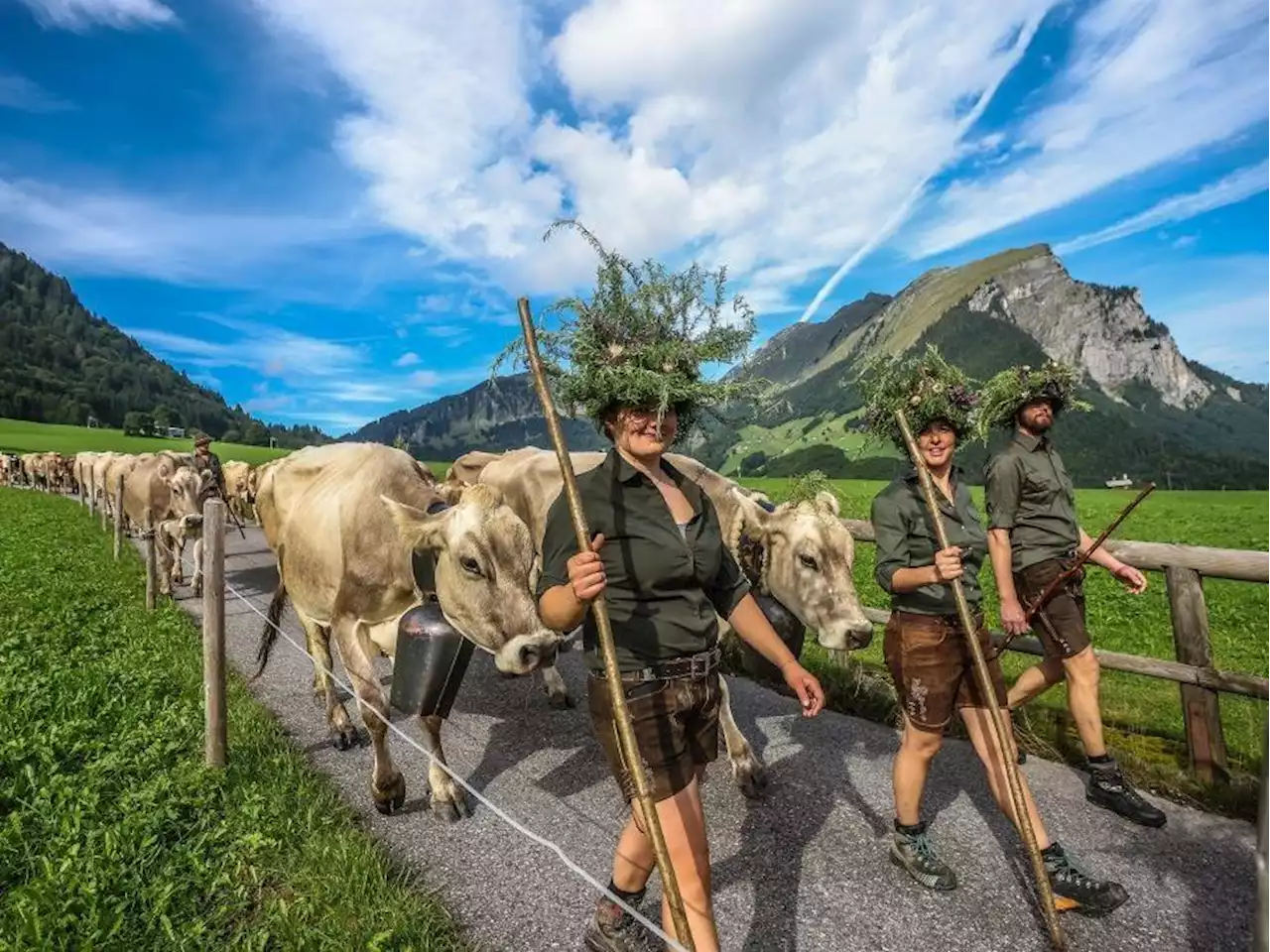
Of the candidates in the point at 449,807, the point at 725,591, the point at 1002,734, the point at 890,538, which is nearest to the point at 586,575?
the point at 725,591

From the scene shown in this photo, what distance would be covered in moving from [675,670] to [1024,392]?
322cm

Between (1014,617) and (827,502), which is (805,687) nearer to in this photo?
(1014,617)

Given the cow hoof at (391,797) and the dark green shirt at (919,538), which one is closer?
the dark green shirt at (919,538)

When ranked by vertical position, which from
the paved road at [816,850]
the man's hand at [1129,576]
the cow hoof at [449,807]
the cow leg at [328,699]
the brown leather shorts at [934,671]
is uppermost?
the man's hand at [1129,576]

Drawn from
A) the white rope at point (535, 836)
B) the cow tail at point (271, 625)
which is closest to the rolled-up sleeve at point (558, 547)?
the white rope at point (535, 836)

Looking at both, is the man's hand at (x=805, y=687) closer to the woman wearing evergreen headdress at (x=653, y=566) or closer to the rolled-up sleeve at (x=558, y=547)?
the woman wearing evergreen headdress at (x=653, y=566)

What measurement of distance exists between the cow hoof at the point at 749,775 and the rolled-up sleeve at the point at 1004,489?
2.17 m

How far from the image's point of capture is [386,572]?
485 cm

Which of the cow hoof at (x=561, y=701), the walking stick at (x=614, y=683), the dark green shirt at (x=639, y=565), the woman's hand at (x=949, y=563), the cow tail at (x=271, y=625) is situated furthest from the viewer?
the cow tail at (x=271, y=625)

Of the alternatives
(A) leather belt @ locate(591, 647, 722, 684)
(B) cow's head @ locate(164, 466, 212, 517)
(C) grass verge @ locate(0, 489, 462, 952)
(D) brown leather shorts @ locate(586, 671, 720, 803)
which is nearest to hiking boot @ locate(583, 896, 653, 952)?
(D) brown leather shorts @ locate(586, 671, 720, 803)

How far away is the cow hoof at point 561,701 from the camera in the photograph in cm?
622

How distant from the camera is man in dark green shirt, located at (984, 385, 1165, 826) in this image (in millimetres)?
4074

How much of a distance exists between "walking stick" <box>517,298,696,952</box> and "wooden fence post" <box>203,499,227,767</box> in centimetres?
294

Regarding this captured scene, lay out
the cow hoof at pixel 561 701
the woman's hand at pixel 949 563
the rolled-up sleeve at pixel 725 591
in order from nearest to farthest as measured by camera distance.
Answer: the rolled-up sleeve at pixel 725 591 → the woman's hand at pixel 949 563 → the cow hoof at pixel 561 701
